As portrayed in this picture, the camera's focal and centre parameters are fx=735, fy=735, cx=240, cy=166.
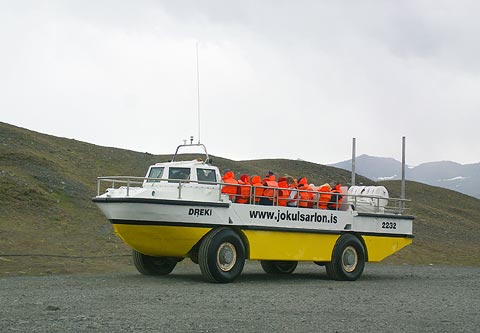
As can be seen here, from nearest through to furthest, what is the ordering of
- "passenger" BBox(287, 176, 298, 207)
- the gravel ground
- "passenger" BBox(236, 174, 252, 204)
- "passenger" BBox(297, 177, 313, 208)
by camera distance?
the gravel ground
"passenger" BBox(236, 174, 252, 204)
"passenger" BBox(287, 176, 298, 207)
"passenger" BBox(297, 177, 313, 208)

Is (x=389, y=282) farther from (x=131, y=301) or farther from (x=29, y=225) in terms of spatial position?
(x=29, y=225)

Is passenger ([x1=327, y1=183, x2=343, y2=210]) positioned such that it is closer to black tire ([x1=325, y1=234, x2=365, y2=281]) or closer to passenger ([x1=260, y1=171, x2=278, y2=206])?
black tire ([x1=325, y1=234, x2=365, y2=281])

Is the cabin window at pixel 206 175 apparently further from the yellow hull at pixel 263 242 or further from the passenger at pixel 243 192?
the yellow hull at pixel 263 242

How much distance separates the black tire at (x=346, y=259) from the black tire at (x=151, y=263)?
10.8ft

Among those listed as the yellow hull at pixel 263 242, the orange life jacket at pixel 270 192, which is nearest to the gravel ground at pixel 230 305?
the yellow hull at pixel 263 242

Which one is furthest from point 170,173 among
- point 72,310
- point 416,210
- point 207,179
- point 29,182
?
point 416,210

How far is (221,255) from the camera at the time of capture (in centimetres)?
1300

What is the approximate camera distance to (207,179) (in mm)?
13867

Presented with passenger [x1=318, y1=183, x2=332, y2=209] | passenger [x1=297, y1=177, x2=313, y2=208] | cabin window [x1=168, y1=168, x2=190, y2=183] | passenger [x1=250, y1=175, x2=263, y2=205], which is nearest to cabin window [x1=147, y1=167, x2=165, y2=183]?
cabin window [x1=168, y1=168, x2=190, y2=183]

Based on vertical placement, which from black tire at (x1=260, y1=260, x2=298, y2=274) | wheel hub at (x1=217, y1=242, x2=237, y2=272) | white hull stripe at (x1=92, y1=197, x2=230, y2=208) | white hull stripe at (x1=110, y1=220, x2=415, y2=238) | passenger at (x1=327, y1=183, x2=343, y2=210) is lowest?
black tire at (x1=260, y1=260, x2=298, y2=274)

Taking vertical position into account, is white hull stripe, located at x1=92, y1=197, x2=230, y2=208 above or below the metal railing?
below

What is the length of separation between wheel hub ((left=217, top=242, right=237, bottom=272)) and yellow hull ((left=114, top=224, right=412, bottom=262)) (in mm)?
433

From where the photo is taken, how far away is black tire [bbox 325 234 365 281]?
15.2 m

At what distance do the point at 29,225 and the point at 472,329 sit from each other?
14932mm
